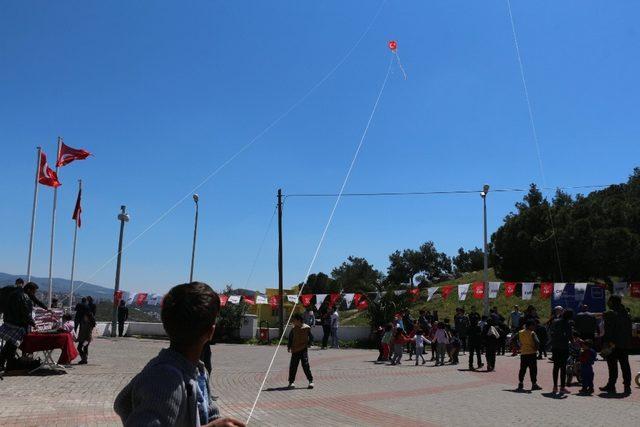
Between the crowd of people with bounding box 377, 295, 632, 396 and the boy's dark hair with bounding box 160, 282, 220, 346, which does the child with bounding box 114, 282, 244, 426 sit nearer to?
the boy's dark hair with bounding box 160, 282, 220, 346

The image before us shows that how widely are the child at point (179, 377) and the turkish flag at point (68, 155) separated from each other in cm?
2344

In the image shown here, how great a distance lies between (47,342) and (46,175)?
41.2ft

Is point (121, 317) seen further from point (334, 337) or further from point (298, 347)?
point (298, 347)

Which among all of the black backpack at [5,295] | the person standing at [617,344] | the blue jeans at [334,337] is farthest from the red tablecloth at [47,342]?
the blue jeans at [334,337]

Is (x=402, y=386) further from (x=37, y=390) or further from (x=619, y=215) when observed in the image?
(x=619, y=215)

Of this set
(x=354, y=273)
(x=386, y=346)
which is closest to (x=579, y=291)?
(x=386, y=346)

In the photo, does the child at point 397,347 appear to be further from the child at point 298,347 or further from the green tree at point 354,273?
the green tree at point 354,273

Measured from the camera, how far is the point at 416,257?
91.4 meters

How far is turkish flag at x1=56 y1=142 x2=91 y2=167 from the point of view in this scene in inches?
918

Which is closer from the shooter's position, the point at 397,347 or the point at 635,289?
the point at 397,347

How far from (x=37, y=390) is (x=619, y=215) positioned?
43170 millimetres

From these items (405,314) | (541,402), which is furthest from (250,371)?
(405,314)

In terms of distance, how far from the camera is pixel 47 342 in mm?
11945

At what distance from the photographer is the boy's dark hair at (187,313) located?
85.7 inches
